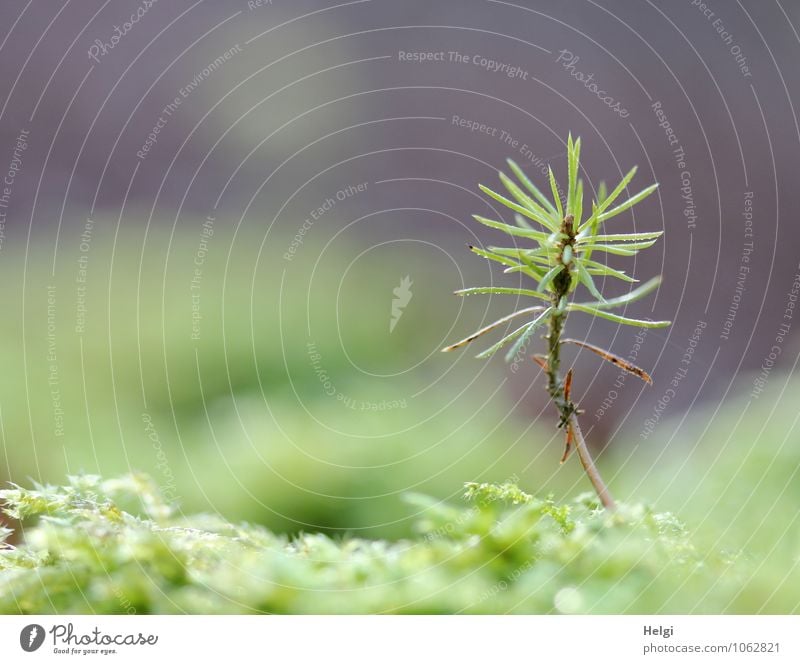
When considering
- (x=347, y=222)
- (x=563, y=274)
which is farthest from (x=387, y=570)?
(x=347, y=222)

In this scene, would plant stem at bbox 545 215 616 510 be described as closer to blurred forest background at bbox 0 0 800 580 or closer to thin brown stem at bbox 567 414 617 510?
thin brown stem at bbox 567 414 617 510

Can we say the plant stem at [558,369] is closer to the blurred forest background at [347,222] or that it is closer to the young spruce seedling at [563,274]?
the young spruce seedling at [563,274]

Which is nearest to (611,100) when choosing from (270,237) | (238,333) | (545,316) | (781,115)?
(781,115)

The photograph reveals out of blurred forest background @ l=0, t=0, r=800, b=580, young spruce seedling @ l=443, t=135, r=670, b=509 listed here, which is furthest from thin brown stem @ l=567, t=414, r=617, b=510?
blurred forest background @ l=0, t=0, r=800, b=580

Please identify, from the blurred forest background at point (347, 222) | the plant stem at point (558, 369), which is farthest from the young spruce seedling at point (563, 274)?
the blurred forest background at point (347, 222)
